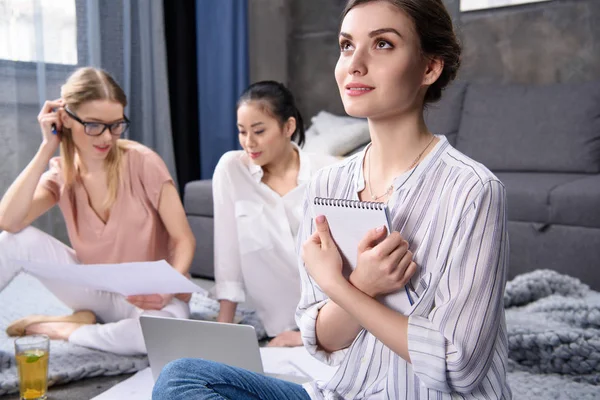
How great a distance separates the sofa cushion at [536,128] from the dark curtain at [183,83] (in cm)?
147

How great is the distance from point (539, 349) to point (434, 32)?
3.18ft

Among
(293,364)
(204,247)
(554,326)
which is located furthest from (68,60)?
(554,326)

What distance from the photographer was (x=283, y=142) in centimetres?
192

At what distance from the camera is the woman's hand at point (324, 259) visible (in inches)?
33.2

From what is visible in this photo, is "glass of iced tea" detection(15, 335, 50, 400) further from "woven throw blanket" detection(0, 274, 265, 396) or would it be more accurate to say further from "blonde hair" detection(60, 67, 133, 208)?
"blonde hair" detection(60, 67, 133, 208)

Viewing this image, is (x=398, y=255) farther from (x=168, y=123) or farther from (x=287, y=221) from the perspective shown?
(x=168, y=123)

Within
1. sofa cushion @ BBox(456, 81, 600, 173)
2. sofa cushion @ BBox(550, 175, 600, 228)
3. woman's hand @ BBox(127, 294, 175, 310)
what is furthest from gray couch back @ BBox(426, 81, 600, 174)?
woman's hand @ BBox(127, 294, 175, 310)

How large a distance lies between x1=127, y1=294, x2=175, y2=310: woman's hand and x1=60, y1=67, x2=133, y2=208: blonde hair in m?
0.30

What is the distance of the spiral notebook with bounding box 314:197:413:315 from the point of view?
770 mm

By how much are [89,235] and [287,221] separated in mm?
596

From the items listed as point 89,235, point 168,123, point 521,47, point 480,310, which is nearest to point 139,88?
point 168,123

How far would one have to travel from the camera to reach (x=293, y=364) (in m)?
1.63

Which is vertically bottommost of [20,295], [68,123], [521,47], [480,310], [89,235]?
[20,295]

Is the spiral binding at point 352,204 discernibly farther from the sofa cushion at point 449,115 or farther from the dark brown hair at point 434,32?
the sofa cushion at point 449,115
